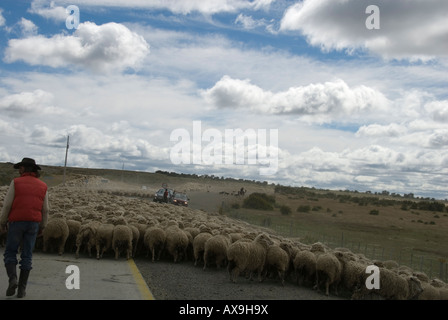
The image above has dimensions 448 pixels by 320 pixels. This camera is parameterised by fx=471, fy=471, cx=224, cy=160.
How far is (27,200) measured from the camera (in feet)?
25.3

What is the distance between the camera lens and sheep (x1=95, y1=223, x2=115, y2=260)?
12.4 m

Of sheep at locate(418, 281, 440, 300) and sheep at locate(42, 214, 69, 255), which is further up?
sheep at locate(42, 214, 69, 255)

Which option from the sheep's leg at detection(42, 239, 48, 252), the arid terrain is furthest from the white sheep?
the sheep's leg at detection(42, 239, 48, 252)

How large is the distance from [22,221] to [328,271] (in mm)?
6272

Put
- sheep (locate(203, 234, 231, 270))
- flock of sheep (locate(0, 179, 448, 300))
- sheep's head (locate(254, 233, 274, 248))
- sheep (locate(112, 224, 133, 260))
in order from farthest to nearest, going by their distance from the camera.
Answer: sheep (locate(112, 224, 133, 260)) < sheep (locate(203, 234, 231, 270)) < sheep's head (locate(254, 233, 274, 248)) < flock of sheep (locate(0, 179, 448, 300))

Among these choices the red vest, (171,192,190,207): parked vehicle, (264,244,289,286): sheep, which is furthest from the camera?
(171,192,190,207): parked vehicle

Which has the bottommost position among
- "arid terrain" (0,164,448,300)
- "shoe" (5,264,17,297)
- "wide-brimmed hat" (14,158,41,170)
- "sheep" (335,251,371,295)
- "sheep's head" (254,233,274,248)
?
"arid terrain" (0,164,448,300)

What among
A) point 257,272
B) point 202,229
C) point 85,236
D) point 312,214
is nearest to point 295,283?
point 257,272

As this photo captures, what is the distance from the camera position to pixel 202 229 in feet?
44.9

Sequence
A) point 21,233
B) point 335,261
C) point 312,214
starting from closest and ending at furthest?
point 21,233, point 335,261, point 312,214

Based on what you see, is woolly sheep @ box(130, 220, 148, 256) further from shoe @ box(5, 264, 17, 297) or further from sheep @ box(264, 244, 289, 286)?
shoe @ box(5, 264, 17, 297)

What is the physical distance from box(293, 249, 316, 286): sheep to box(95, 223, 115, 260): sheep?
4965 millimetres
